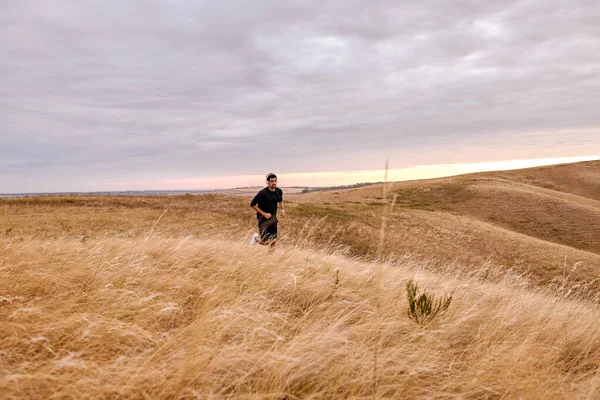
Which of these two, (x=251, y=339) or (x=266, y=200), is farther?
(x=266, y=200)

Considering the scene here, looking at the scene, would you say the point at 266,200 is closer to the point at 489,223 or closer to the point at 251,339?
the point at 251,339

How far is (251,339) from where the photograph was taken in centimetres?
291

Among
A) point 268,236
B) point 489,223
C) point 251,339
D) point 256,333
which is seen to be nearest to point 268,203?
point 268,236

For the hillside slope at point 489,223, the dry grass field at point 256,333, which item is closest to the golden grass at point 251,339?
the dry grass field at point 256,333

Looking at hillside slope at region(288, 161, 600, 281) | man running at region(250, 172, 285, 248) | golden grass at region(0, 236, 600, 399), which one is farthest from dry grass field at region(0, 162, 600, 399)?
hillside slope at region(288, 161, 600, 281)

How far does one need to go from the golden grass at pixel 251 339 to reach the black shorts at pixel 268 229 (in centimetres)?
392

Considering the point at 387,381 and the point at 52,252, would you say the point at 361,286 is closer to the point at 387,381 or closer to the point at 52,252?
the point at 387,381

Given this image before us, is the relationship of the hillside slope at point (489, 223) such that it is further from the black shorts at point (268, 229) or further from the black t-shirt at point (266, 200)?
the black t-shirt at point (266, 200)

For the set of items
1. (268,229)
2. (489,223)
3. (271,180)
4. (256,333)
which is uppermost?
(271,180)

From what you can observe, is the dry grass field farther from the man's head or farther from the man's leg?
the man's head

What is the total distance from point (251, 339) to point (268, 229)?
23.3ft

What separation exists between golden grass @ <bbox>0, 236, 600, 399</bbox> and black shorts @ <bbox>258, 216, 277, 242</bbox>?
392 cm

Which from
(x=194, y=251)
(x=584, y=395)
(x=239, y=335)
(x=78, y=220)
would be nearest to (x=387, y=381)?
(x=239, y=335)

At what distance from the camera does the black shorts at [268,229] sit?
8.95 metres
